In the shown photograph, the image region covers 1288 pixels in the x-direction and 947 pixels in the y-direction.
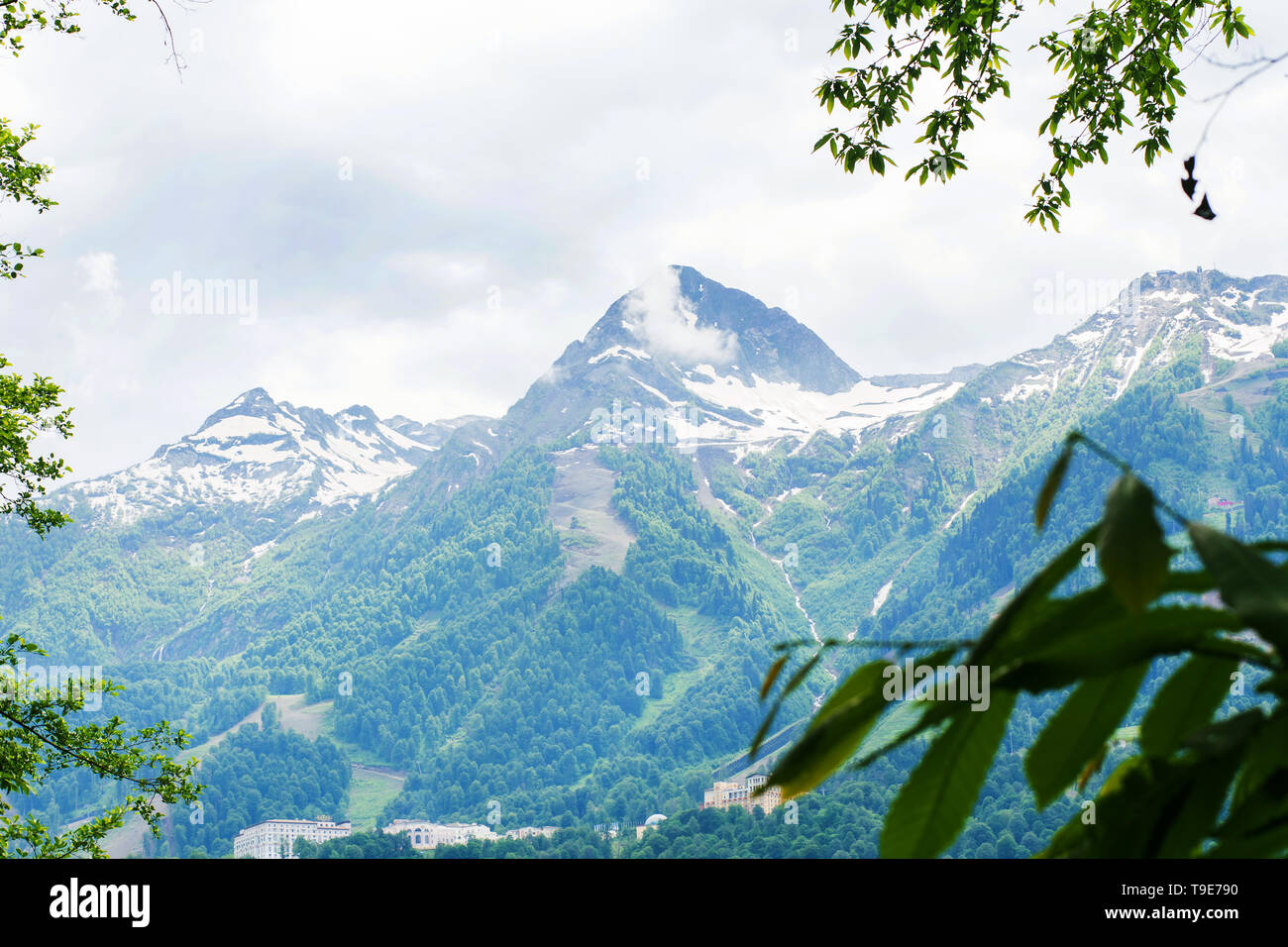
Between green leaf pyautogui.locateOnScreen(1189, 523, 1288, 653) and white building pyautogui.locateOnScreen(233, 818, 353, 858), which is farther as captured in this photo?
white building pyautogui.locateOnScreen(233, 818, 353, 858)

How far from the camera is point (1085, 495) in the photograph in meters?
180

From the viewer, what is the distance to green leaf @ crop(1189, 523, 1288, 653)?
0.52 m

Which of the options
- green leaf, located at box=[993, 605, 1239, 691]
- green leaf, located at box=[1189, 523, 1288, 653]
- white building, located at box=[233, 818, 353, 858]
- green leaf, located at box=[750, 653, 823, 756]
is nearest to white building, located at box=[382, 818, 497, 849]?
white building, located at box=[233, 818, 353, 858]

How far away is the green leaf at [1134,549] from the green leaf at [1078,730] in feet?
0.54

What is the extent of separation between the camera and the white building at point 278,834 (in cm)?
12356

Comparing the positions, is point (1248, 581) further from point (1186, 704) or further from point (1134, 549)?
point (1186, 704)

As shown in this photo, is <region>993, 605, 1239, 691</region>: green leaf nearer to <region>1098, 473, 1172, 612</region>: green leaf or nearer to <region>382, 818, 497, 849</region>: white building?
<region>1098, 473, 1172, 612</region>: green leaf

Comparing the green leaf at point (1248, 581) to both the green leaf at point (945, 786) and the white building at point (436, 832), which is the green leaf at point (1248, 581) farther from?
the white building at point (436, 832)

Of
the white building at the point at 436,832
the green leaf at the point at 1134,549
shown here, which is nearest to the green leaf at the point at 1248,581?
the green leaf at the point at 1134,549

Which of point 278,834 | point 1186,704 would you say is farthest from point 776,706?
point 278,834

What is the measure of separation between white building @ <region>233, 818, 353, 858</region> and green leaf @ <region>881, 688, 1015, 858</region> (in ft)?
432

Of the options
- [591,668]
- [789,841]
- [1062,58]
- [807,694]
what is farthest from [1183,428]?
[1062,58]
